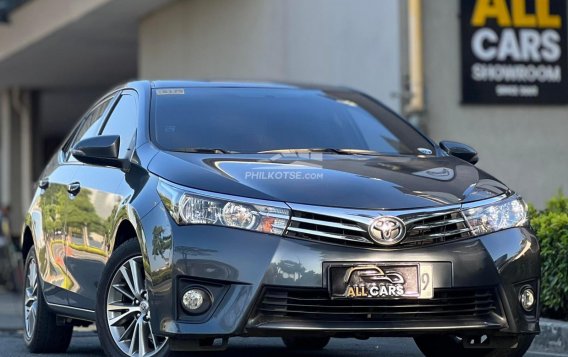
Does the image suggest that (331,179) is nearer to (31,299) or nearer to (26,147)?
(31,299)

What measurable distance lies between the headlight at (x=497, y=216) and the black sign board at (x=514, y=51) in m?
7.84

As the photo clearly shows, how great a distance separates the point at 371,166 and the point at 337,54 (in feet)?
29.9

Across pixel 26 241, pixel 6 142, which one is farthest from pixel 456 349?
pixel 6 142

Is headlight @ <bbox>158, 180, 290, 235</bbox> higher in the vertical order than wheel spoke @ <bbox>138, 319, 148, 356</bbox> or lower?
higher

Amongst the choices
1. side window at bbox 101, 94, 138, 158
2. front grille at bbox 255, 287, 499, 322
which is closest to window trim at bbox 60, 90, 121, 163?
side window at bbox 101, 94, 138, 158

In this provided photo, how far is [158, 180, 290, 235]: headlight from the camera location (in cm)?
580

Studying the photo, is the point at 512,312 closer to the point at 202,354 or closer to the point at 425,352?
the point at 425,352

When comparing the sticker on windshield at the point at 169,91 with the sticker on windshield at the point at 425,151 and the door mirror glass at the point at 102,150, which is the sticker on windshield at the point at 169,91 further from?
the sticker on windshield at the point at 425,151

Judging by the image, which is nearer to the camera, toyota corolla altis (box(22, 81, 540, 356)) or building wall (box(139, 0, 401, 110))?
toyota corolla altis (box(22, 81, 540, 356))

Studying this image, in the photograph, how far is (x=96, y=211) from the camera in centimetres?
704

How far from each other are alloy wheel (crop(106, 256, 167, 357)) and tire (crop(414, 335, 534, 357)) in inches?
53.8

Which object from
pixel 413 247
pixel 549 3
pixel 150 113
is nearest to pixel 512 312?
pixel 413 247

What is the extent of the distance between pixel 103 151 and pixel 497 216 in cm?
209
